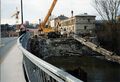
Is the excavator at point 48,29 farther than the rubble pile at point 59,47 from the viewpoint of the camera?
No

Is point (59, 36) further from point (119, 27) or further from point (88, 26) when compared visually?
point (88, 26)

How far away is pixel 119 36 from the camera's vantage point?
78.3m

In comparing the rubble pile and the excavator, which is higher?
the excavator

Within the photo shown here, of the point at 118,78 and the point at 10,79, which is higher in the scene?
the point at 10,79

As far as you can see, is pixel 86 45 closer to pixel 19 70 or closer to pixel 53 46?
pixel 53 46

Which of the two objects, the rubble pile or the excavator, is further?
the rubble pile

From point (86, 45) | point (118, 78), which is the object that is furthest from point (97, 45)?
point (118, 78)

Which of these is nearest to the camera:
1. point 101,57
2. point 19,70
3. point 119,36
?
point 19,70

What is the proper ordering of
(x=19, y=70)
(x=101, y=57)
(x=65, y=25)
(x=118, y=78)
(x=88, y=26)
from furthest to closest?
(x=65, y=25), (x=88, y=26), (x=101, y=57), (x=118, y=78), (x=19, y=70)

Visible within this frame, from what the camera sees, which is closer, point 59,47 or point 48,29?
point 48,29

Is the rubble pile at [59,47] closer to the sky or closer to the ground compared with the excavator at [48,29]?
closer to the ground

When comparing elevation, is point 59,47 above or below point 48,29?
below

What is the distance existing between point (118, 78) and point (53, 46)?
143 ft

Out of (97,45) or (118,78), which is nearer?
(118,78)
